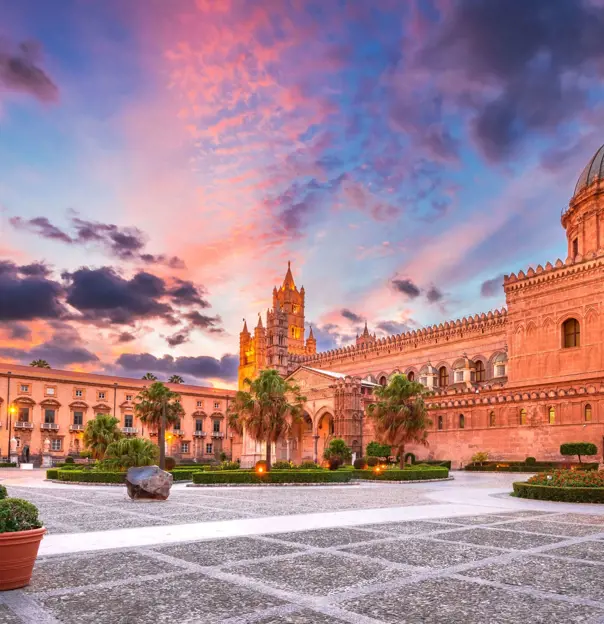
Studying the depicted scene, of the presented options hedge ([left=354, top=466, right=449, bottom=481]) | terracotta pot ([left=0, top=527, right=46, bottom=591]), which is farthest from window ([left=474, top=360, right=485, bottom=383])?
terracotta pot ([left=0, top=527, right=46, bottom=591])

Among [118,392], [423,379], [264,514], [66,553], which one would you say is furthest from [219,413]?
[66,553]

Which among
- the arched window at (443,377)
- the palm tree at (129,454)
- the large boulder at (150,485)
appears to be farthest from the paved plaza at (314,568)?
the arched window at (443,377)

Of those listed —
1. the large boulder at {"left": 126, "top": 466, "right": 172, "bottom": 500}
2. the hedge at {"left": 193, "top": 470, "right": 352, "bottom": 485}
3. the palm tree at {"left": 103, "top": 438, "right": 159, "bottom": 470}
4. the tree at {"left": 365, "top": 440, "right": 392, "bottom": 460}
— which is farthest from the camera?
the tree at {"left": 365, "top": 440, "right": 392, "bottom": 460}

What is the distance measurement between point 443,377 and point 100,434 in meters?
38.1

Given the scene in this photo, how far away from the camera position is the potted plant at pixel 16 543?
7.75 metres

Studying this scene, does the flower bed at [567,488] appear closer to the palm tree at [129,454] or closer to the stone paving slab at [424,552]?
the stone paving slab at [424,552]

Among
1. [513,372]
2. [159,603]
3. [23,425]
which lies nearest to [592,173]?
[513,372]

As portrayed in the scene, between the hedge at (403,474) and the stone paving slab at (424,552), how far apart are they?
80.2ft

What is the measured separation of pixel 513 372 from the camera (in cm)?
5456

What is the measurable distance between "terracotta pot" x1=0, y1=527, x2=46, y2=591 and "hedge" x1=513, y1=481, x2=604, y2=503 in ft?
60.0

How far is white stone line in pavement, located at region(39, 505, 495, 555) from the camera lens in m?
11.5

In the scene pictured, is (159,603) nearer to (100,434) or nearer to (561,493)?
(561,493)

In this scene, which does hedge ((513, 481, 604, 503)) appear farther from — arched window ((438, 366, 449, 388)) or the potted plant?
arched window ((438, 366, 449, 388))

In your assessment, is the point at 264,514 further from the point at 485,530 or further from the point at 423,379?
the point at 423,379
